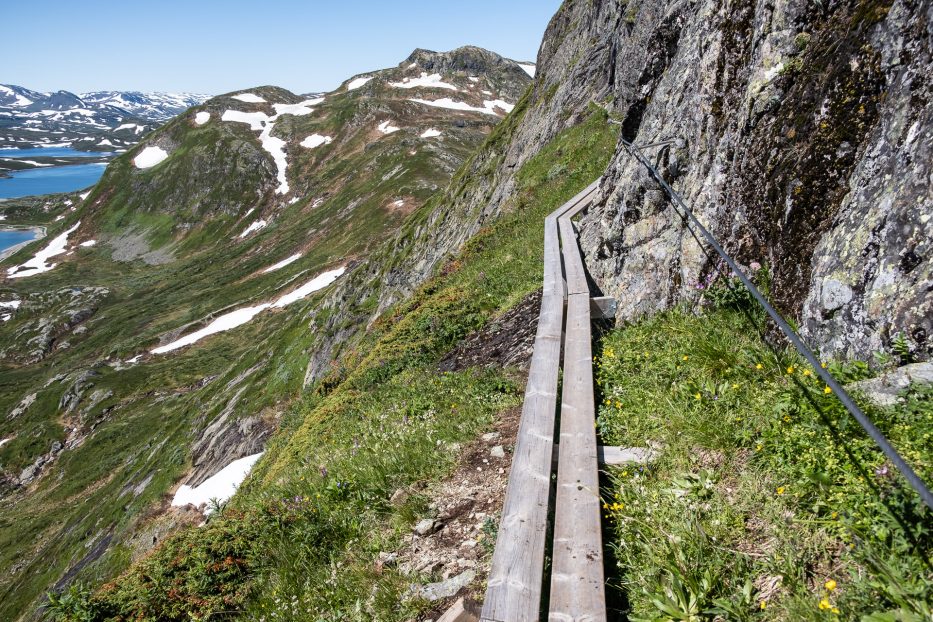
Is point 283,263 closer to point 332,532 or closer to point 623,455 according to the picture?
point 332,532

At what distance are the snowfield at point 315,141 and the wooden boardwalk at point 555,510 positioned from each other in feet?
543

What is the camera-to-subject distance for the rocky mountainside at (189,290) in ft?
145

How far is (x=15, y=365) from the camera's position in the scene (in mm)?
109188

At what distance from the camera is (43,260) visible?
156375 millimetres

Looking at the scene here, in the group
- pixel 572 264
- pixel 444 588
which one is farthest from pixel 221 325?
pixel 444 588

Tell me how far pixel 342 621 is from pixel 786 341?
15.9ft

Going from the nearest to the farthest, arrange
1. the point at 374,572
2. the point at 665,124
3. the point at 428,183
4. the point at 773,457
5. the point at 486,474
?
the point at 773,457 → the point at 374,572 → the point at 486,474 → the point at 665,124 → the point at 428,183

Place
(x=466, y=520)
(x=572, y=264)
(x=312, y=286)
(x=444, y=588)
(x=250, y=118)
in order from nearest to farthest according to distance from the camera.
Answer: (x=444, y=588)
(x=466, y=520)
(x=572, y=264)
(x=312, y=286)
(x=250, y=118)

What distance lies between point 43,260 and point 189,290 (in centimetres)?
8241

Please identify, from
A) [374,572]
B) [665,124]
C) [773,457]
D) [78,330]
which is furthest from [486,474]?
[78,330]

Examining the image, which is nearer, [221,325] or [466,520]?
[466,520]

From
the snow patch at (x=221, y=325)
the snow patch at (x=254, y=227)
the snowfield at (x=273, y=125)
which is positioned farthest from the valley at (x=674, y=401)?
the snowfield at (x=273, y=125)

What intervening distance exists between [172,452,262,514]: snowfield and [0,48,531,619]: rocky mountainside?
0.99 metres

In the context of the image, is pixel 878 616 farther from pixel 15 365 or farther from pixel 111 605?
pixel 15 365
